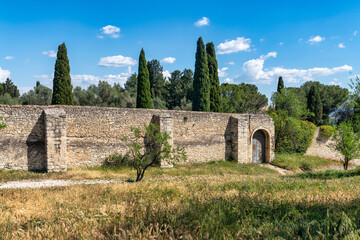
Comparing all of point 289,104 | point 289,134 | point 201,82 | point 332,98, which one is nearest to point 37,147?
point 201,82

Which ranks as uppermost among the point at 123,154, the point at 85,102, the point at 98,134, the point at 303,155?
the point at 85,102

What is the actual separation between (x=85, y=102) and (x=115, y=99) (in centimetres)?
372

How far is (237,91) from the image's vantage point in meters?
32.9

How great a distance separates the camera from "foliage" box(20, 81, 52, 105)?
91.7 ft

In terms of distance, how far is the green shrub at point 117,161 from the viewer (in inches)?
563

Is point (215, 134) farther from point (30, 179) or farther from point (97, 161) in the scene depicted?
point (30, 179)

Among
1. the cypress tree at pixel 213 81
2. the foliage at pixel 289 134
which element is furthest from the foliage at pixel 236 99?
the foliage at pixel 289 134

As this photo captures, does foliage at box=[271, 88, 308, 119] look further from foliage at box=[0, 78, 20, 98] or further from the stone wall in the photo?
foliage at box=[0, 78, 20, 98]

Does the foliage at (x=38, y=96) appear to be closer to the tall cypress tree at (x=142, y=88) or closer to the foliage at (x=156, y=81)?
the tall cypress tree at (x=142, y=88)

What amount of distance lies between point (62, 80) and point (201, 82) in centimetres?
1356

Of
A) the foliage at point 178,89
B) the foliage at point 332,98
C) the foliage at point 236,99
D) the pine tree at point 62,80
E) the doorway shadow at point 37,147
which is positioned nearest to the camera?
the doorway shadow at point 37,147

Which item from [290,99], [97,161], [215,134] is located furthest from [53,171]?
[290,99]

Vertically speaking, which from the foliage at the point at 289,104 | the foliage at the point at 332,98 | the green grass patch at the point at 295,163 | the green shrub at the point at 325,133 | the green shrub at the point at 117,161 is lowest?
the green grass patch at the point at 295,163

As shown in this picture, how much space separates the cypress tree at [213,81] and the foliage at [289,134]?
20.8ft
